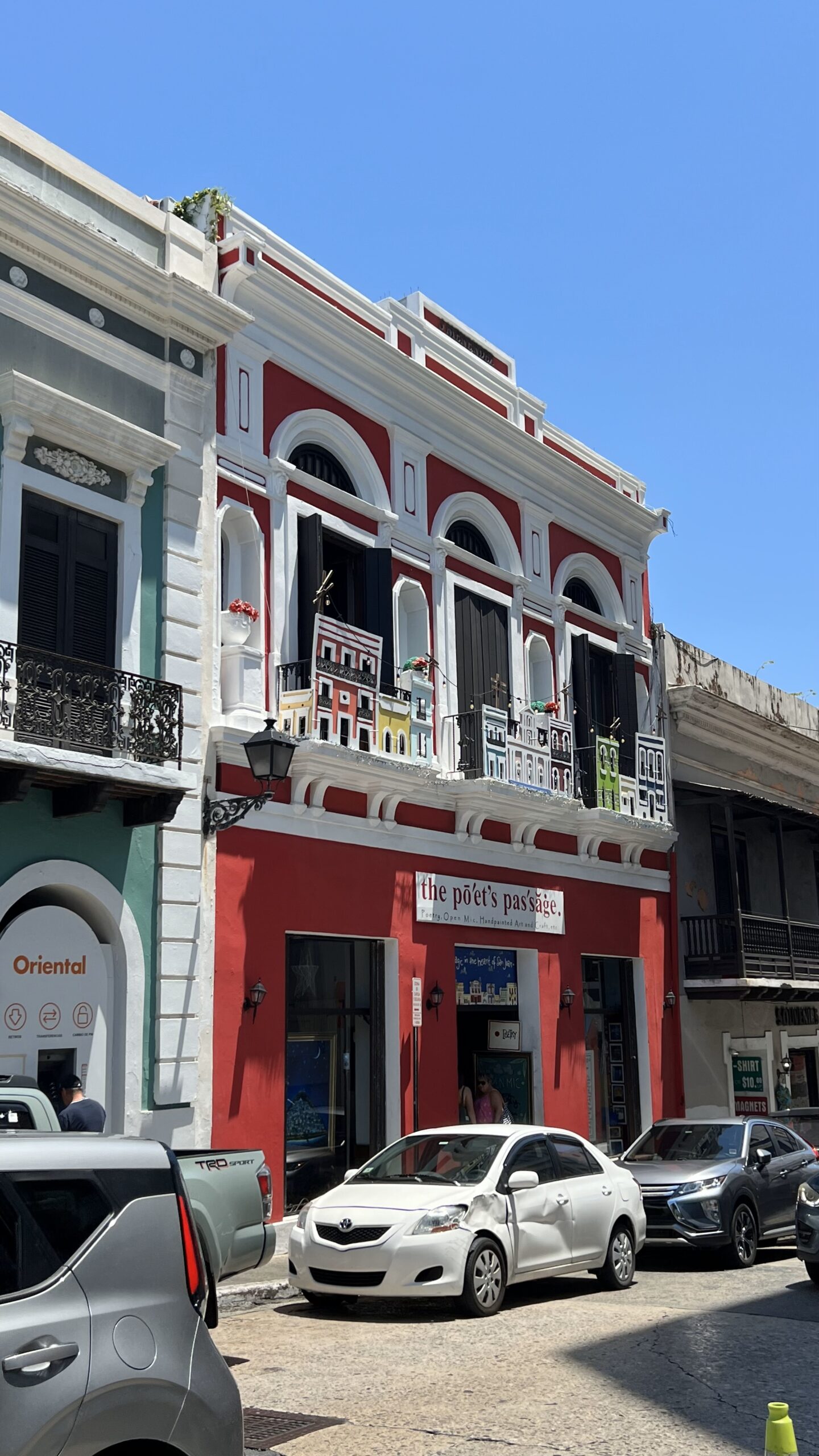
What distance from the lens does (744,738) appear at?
27016 mm

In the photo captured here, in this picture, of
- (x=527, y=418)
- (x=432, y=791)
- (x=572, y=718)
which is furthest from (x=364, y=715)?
(x=527, y=418)

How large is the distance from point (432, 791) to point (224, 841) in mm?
3935

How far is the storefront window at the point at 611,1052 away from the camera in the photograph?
70.5 ft

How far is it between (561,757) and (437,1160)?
996cm

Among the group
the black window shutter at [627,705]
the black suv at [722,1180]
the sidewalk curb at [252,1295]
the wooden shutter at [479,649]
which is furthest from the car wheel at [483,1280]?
the black window shutter at [627,705]

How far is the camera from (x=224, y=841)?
49.5 feet

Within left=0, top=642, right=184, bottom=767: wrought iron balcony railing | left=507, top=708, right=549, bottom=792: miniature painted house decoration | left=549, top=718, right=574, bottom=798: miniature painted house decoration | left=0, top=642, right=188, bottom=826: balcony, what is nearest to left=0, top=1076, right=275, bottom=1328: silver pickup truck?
left=0, top=642, right=188, bottom=826: balcony

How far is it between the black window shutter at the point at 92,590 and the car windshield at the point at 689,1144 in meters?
7.80

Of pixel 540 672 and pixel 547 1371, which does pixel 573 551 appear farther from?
pixel 547 1371

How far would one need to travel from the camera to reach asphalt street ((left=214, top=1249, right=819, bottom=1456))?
6.91 metres

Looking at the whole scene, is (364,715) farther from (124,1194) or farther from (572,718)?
(124,1194)

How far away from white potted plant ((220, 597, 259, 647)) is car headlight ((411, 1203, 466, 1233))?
7.20m

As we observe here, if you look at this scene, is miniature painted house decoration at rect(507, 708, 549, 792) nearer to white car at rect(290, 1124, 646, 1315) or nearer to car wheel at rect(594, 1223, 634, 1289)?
white car at rect(290, 1124, 646, 1315)

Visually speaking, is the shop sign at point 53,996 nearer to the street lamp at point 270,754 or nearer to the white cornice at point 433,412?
the street lamp at point 270,754
